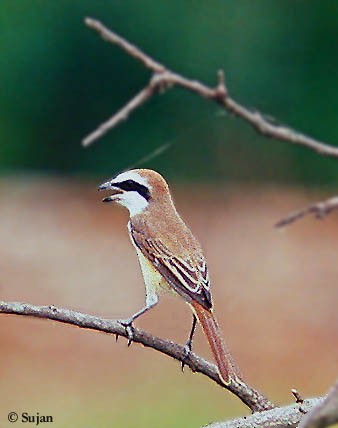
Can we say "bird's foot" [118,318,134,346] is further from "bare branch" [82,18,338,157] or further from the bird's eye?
"bare branch" [82,18,338,157]

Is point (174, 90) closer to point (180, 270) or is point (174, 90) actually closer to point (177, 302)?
point (177, 302)

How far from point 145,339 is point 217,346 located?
0.16 m

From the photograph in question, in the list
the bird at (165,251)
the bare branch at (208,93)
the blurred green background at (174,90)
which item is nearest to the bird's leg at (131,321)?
the bird at (165,251)

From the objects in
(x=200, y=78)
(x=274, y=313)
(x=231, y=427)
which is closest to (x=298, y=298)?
(x=274, y=313)

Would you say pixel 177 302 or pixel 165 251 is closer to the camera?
pixel 165 251

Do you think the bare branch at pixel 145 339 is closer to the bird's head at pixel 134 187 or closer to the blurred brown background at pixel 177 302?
the bird's head at pixel 134 187

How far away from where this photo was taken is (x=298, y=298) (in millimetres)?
12359

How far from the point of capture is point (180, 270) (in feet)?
6.87

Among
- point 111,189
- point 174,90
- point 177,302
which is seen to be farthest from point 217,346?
point 174,90

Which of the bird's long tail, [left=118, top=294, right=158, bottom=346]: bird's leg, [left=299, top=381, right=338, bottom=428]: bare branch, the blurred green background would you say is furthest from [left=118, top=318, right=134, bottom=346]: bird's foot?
the blurred green background

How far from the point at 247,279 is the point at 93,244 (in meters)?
2.26

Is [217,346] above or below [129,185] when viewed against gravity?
below

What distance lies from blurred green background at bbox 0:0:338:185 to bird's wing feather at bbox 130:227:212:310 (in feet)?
43.3

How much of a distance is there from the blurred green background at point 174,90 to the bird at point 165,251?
13.2m
